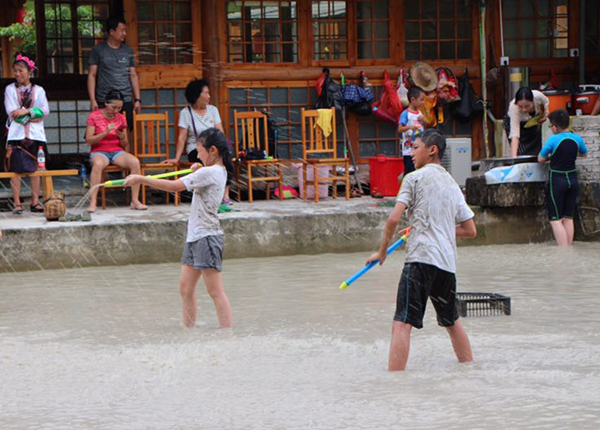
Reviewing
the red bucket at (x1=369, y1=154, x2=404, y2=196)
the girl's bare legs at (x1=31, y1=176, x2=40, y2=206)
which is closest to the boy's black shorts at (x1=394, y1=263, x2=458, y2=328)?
the girl's bare legs at (x1=31, y1=176, x2=40, y2=206)

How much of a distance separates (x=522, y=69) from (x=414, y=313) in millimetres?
9082

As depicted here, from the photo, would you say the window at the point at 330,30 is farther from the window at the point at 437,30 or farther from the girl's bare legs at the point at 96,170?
the girl's bare legs at the point at 96,170

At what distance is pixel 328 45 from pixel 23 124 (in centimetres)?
437

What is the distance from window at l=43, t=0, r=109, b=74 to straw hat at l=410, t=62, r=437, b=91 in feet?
17.0

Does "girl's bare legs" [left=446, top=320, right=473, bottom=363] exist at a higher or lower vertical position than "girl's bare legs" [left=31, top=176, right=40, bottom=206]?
lower

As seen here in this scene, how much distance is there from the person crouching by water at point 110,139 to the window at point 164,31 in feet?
3.86

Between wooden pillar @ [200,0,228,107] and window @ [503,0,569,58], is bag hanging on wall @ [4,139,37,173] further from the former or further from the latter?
window @ [503,0,569,58]

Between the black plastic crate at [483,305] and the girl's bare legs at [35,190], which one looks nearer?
the black plastic crate at [483,305]

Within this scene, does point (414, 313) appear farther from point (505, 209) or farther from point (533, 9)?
point (533, 9)

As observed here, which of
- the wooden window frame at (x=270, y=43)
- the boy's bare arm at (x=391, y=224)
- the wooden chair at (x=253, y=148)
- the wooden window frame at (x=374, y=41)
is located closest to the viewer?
Result: the boy's bare arm at (x=391, y=224)

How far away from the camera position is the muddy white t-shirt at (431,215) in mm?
6391

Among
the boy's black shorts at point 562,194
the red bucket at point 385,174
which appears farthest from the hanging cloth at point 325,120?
the boy's black shorts at point 562,194

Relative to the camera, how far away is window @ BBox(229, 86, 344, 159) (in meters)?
14.0

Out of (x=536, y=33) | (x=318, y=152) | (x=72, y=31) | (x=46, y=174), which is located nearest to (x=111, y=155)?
(x=46, y=174)
